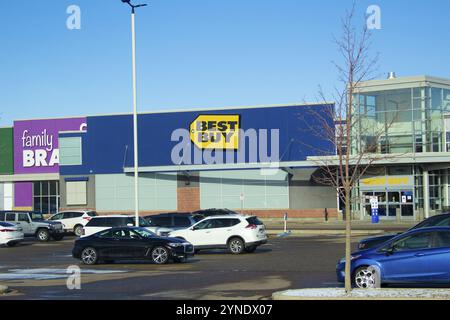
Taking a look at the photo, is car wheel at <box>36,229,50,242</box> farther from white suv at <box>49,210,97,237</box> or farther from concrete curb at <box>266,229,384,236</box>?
concrete curb at <box>266,229,384,236</box>

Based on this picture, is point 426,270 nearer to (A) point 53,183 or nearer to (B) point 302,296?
(B) point 302,296

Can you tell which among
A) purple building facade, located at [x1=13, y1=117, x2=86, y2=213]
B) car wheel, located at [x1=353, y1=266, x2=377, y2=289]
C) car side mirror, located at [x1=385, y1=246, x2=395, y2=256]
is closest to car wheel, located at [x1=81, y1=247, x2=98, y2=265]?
car wheel, located at [x1=353, y1=266, x2=377, y2=289]

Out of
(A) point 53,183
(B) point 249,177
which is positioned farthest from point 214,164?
(A) point 53,183

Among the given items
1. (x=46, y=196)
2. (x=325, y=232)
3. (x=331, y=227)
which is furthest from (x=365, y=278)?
(x=46, y=196)

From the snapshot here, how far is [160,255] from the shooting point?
23.7 m

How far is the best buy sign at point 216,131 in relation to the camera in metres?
56.2

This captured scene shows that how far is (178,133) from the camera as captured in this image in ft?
190

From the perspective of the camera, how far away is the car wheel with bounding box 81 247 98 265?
24.4m

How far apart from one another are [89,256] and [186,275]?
5894 millimetres

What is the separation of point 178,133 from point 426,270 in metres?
44.2

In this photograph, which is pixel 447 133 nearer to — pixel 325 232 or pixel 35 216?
pixel 325 232

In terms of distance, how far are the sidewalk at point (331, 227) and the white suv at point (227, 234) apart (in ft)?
36.8

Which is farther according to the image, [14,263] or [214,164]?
[214,164]

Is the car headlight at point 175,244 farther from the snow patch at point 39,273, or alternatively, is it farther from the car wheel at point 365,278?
the car wheel at point 365,278
